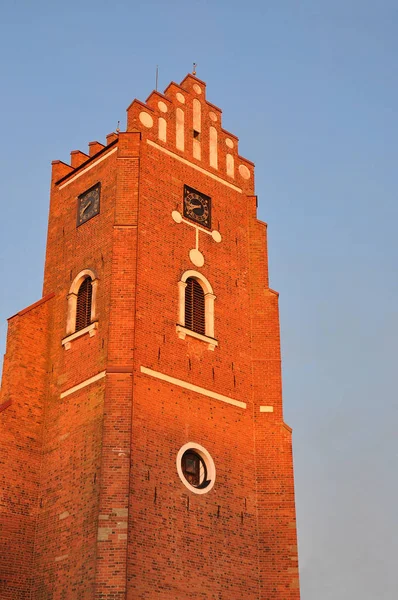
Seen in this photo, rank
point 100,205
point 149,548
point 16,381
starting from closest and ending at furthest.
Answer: point 149,548, point 16,381, point 100,205

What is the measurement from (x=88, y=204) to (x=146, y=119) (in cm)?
345

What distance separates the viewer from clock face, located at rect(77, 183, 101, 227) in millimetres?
30156

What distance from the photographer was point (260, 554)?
27359mm

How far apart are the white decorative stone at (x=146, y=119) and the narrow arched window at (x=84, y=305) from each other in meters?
5.68

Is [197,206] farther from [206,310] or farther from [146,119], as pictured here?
[206,310]

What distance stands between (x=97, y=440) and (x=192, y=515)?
3443 millimetres

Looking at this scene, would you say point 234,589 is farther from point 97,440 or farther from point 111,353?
point 111,353

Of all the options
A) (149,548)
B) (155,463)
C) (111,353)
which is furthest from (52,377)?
(149,548)

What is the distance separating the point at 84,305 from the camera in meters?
28.9

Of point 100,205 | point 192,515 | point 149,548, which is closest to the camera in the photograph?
point 149,548

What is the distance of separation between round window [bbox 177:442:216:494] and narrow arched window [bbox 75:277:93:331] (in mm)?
4964

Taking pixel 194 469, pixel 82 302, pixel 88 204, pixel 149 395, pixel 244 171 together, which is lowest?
pixel 194 469

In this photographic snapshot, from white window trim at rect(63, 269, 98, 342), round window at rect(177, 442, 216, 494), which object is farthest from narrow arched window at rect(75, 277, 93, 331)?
round window at rect(177, 442, 216, 494)

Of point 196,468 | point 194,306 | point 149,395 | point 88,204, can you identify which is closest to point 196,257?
point 194,306
